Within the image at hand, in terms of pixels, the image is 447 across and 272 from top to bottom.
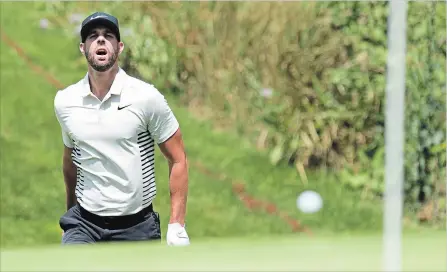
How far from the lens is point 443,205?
866 centimetres

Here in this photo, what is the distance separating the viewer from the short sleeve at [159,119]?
5270 mm

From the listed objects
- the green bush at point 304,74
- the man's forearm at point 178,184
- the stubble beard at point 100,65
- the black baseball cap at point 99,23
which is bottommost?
the man's forearm at point 178,184

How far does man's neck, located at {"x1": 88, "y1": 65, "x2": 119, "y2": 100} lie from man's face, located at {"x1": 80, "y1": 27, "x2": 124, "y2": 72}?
5 centimetres

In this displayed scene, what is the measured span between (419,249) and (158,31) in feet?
18.0

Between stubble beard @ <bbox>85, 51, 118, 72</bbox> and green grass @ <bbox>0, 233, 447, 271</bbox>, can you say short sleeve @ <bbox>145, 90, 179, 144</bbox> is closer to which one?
stubble beard @ <bbox>85, 51, 118, 72</bbox>

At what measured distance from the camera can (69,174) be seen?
18.6 ft

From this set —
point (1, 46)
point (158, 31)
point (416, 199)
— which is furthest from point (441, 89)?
point (1, 46)

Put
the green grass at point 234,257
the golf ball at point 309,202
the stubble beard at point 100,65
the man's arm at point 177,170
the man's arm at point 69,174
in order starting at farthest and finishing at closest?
the golf ball at point 309,202, the man's arm at point 69,174, the man's arm at point 177,170, the stubble beard at point 100,65, the green grass at point 234,257

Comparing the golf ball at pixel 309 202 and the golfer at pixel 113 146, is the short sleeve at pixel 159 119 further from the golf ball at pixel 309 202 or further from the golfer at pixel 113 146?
the golf ball at pixel 309 202

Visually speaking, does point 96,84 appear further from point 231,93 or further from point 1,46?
point 1,46

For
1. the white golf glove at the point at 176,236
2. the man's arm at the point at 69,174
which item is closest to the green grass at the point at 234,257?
the white golf glove at the point at 176,236

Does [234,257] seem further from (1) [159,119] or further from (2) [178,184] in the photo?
(1) [159,119]

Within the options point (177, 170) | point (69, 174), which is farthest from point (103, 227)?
point (177, 170)

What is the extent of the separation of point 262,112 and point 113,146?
166 inches
